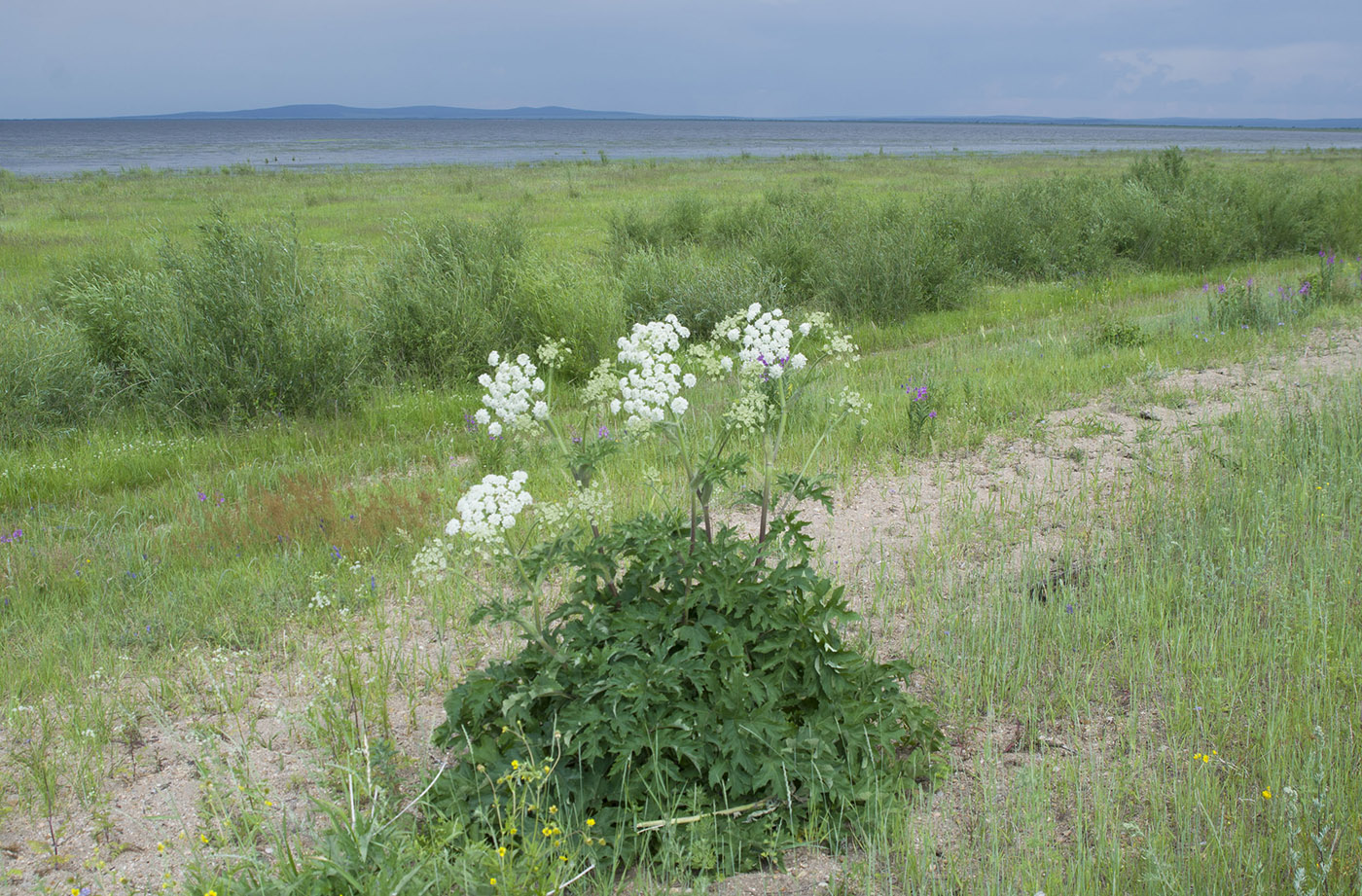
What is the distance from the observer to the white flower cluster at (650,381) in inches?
96.2

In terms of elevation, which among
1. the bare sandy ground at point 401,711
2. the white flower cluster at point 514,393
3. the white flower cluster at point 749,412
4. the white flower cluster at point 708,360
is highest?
the white flower cluster at point 708,360

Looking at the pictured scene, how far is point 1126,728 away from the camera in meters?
3.00

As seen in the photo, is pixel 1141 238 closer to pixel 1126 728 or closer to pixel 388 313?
pixel 388 313

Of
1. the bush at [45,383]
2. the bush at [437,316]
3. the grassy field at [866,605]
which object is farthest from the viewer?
the bush at [437,316]

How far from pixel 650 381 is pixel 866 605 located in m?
2.07

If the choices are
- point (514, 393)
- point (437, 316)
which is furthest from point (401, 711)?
point (437, 316)

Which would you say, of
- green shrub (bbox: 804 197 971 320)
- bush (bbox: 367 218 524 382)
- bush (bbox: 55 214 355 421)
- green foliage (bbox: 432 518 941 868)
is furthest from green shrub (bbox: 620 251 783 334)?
green foliage (bbox: 432 518 941 868)

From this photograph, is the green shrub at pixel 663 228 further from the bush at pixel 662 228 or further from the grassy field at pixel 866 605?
the grassy field at pixel 866 605

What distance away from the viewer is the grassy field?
100 inches

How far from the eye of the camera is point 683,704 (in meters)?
2.47

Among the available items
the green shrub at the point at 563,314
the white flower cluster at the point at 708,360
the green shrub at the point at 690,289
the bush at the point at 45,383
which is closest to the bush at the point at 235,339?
the bush at the point at 45,383

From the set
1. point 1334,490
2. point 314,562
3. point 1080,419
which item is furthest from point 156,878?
point 1080,419

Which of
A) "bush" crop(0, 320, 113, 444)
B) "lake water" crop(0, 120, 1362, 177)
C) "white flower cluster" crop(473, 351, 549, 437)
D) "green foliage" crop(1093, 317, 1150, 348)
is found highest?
"lake water" crop(0, 120, 1362, 177)

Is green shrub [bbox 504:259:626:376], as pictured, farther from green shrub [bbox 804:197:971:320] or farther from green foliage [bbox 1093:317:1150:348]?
green foliage [bbox 1093:317:1150:348]
